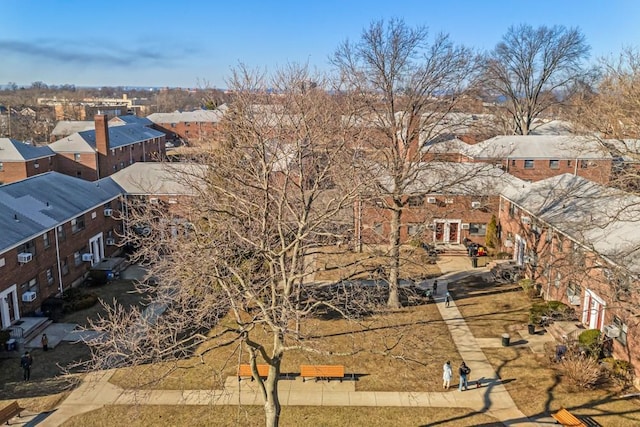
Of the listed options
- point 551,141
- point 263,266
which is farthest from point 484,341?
point 551,141

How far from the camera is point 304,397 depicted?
19.2 meters

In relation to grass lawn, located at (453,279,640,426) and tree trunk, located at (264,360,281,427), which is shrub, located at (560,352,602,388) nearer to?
grass lawn, located at (453,279,640,426)

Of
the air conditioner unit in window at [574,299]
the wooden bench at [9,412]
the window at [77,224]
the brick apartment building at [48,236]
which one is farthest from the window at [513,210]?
the wooden bench at [9,412]

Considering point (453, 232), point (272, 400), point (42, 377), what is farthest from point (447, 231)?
point (42, 377)

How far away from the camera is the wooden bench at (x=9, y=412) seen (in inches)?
671

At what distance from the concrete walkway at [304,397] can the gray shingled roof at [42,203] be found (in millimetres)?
9500

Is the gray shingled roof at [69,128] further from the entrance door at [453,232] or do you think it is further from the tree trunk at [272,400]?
the tree trunk at [272,400]

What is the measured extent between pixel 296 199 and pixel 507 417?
10.7 meters

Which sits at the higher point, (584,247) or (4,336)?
(584,247)

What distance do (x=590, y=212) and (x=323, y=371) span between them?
52.7 ft

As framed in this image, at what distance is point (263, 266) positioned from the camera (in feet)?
74.7

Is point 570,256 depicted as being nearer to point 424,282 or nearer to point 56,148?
point 424,282

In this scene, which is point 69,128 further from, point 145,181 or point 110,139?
point 145,181

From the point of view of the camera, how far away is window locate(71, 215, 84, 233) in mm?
31703
